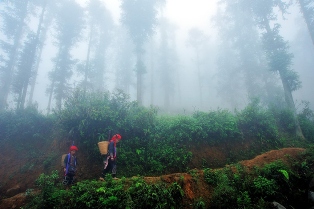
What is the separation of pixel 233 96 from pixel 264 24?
628 inches

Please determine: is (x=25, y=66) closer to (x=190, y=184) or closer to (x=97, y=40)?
(x=97, y=40)

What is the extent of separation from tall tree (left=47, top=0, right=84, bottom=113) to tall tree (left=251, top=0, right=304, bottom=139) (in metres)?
22.1

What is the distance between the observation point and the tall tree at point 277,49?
14398mm

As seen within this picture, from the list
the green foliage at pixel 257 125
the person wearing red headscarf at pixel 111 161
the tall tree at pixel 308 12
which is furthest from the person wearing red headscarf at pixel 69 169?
the tall tree at pixel 308 12

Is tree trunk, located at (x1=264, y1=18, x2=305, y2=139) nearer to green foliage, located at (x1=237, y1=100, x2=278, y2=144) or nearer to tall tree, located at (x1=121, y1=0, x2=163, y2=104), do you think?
green foliage, located at (x1=237, y1=100, x2=278, y2=144)

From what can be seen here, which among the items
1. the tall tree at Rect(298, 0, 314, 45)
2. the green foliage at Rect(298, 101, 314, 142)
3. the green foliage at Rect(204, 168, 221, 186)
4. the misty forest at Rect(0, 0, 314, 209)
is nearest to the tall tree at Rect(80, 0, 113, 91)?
the misty forest at Rect(0, 0, 314, 209)

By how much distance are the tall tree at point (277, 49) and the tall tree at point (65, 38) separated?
22.1 m

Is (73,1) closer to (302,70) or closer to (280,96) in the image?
(280,96)

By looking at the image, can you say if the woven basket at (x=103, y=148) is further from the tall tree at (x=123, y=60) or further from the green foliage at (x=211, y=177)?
the tall tree at (x=123, y=60)

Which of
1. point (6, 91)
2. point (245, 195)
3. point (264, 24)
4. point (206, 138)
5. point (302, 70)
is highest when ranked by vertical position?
point (302, 70)

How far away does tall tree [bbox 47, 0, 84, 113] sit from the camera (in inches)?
863

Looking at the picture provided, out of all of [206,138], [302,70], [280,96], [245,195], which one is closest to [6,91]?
[206,138]

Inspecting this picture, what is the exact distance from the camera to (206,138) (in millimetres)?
10219

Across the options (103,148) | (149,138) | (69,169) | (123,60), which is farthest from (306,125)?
(123,60)
